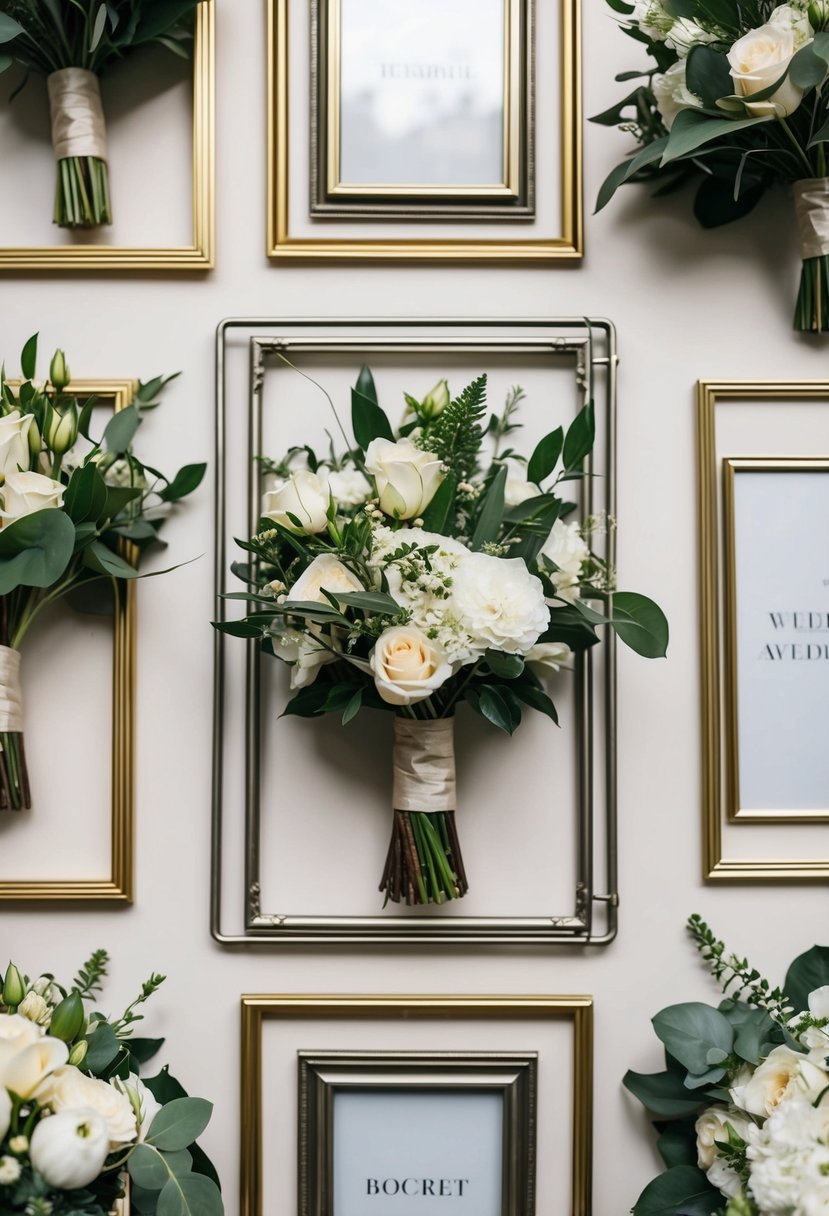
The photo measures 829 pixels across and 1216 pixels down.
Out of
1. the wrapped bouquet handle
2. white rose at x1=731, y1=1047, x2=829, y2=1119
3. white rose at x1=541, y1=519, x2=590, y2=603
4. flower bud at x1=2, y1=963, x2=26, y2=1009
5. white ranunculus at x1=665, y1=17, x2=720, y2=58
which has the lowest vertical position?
white rose at x1=731, y1=1047, x2=829, y2=1119

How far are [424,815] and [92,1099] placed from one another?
40 cm

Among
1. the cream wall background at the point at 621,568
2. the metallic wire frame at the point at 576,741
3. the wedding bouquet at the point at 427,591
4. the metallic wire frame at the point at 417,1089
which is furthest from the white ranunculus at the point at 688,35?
the metallic wire frame at the point at 417,1089

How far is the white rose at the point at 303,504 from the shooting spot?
986 mm

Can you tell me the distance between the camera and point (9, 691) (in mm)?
1050

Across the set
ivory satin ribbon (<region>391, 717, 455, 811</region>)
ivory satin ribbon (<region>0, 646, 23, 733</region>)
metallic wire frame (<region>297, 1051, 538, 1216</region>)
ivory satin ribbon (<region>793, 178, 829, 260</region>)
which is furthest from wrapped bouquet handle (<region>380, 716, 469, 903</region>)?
ivory satin ribbon (<region>793, 178, 829, 260</region>)

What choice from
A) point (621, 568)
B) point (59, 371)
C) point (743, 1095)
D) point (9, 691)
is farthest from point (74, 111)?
point (743, 1095)

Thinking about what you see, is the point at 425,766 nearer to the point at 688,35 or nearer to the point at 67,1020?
the point at 67,1020

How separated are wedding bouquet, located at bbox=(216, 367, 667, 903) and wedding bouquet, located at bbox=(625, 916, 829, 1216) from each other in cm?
31

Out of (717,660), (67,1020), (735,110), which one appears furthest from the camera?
(717,660)

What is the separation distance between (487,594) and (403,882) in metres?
0.34

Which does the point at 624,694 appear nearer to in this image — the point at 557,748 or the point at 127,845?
the point at 557,748

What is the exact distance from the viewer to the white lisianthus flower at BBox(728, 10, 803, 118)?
970 mm

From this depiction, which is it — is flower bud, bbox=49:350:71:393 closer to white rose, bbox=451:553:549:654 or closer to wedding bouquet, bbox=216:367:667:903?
wedding bouquet, bbox=216:367:667:903

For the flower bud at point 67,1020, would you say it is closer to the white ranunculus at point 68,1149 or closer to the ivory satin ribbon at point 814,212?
the white ranunculus at point 68,1149
